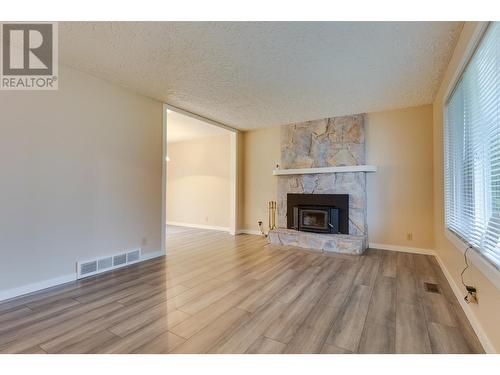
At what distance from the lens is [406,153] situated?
412cm

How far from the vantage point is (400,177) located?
164 inches

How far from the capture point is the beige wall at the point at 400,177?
396cm

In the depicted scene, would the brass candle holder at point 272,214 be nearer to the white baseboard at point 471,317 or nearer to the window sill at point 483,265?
the white baseboard at point 471,317

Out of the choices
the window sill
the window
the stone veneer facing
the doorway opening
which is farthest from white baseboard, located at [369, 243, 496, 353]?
the doorway opening

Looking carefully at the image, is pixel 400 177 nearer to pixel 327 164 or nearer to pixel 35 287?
pixel 327 164

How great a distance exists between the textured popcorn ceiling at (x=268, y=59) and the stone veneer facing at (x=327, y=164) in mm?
770

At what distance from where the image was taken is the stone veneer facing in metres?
4.30

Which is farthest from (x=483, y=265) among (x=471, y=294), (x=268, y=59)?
(x=268, y=59)

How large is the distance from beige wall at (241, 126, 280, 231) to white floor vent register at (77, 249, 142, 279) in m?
2.90

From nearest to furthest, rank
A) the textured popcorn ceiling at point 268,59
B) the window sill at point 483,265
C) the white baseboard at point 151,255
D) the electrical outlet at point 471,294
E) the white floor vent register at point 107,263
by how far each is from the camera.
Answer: the window sill at point 483,265
the electrical outlet at point 471,294
the textured popcorn ceiling at point 268,59
the white floor vent register at point 107,263
the white baseboard at point 151,255

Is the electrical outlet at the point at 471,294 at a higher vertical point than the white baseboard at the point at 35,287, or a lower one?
higher

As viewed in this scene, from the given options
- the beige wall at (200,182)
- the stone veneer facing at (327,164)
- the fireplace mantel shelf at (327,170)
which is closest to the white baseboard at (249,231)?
the beige wall at (200,182)

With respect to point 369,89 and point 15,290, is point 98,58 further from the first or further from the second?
point 369,89
